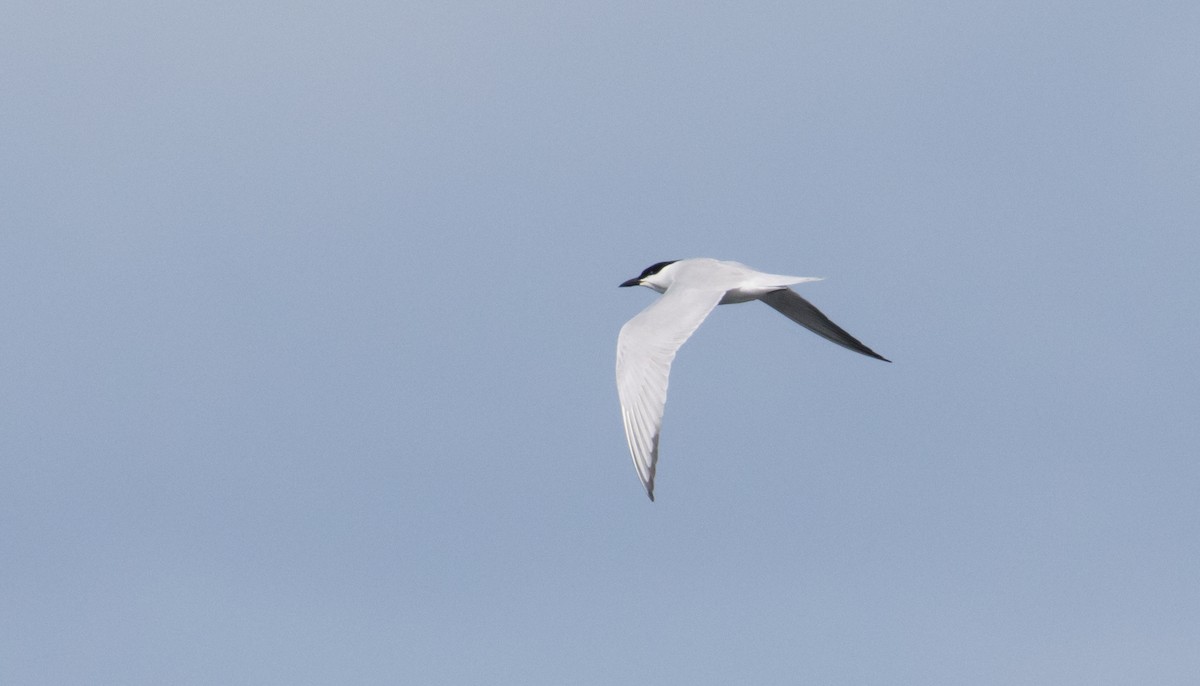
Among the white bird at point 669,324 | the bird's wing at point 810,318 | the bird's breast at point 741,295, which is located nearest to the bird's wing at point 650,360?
→ the white bird at point 669,324

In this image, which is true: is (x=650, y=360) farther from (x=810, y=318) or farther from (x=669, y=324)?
(x=810, y=318)

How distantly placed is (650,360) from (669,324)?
31.4 inches

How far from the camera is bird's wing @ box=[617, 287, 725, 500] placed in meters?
16.3

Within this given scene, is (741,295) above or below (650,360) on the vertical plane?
above

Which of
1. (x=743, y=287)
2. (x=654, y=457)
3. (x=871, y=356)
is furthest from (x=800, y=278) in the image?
(x=654, y=457)

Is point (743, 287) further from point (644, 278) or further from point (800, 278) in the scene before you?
point (644, 278)

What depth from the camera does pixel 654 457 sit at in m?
16.2

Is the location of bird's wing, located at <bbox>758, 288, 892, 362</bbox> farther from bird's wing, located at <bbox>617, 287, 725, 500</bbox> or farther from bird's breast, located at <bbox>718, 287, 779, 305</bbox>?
bird's wing, located at <bbox>617, 287, 725, 500</bbox>

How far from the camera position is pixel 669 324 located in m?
17.8

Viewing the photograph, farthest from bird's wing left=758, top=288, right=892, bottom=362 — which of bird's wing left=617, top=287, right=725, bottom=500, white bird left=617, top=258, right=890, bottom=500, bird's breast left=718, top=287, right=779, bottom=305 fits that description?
bird's wing left=617, top=287, right=725, bottom=500

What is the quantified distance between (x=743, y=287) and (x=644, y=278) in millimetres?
2951

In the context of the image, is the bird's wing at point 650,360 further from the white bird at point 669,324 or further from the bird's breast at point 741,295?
the bird's breast at point 741,295

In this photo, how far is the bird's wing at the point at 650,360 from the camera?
642 inches

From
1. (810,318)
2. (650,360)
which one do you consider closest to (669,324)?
(650,360)
